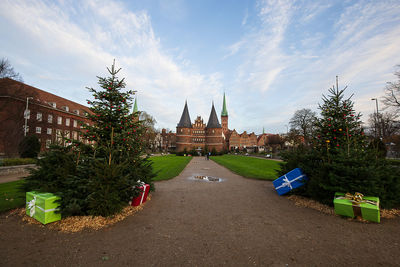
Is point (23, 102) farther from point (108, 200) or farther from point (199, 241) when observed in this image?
point (199, 241)

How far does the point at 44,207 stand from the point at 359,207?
8879mm

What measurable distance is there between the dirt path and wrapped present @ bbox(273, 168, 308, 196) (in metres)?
1.55

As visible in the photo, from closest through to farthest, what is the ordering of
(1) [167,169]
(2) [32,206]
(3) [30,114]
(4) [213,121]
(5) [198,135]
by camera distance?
(2) [32,206] → (1) [167,169] → (3) [30,114] → (4) [213,121] → (5) [198,135]

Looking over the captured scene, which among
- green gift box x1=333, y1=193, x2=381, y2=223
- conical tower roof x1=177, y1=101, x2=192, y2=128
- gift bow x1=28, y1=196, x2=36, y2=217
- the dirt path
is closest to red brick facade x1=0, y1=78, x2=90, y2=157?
gift bow x1=28, y1=196, x2=36, y2=217

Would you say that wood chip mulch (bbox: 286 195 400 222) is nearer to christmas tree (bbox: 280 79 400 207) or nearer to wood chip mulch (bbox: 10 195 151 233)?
christmas tree (bbox: 280 79 400 207)

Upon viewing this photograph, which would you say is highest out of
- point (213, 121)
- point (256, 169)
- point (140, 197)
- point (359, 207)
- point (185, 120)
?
point (185, 120)

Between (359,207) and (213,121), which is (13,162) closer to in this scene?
(359,207)

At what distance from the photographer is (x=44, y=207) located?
479 cm

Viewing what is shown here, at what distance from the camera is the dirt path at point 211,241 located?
341cm

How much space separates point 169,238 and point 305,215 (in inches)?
178

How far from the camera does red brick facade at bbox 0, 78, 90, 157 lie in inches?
874

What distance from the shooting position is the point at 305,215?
5895 millimetres

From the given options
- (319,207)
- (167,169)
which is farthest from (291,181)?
(167,169)

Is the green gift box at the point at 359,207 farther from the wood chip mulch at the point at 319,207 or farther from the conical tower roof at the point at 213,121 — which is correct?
the conical tower roof at the point at 213,121
